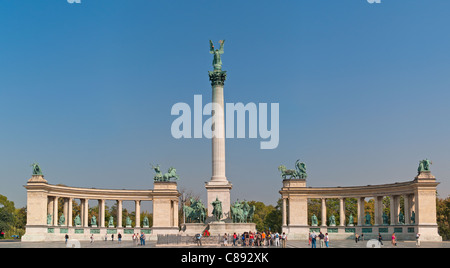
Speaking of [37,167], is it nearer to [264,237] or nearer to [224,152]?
[224,152]

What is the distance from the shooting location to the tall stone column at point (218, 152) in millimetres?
75188

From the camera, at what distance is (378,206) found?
97688 mm

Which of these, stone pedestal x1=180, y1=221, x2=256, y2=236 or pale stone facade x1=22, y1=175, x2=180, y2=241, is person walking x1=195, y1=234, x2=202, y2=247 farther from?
pale stone facade x1=22, y1=175, x2=180, y2=241

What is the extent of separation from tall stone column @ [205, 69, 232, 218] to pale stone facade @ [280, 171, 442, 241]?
31.7m

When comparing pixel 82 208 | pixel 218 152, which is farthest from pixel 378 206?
pixel 82 208

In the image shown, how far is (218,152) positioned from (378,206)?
37834mm

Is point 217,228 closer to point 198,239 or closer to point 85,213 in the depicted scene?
point 198,239

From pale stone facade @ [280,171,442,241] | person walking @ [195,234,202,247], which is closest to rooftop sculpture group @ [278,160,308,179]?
pale stone facade @ [280,171,442,241]

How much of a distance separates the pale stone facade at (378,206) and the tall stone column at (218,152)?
104 feet

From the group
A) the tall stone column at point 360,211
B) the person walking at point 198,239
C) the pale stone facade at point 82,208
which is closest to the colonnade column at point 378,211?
the tall stone column at point 360,211

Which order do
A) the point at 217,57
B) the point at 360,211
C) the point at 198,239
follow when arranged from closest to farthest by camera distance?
1. the point at 198,239
2. the point at 217,57
3. the point at 360,211
